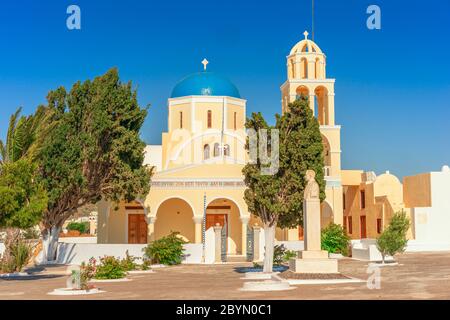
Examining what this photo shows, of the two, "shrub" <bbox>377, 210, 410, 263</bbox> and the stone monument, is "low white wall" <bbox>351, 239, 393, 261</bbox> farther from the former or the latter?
the stone monument

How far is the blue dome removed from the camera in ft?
128

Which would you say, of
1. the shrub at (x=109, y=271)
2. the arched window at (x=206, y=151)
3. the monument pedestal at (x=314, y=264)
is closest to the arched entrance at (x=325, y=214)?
the arched window at (x=206, y=151)

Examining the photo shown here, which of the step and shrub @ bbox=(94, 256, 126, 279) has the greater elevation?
shrub @ bbox=(94, 256, 126, 279)

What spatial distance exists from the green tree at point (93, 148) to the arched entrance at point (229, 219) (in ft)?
20.2

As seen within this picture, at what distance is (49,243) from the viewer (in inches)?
1148

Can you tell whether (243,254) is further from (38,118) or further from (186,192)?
(38,118)


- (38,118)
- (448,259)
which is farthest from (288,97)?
(38,118)

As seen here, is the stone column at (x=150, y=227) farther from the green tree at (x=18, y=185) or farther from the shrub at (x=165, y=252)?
the green tree at (x=18, y=185)

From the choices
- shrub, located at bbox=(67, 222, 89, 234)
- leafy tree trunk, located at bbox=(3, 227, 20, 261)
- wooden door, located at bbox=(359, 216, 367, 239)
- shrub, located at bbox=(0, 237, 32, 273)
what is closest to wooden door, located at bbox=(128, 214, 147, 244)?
leafy tree trunk, located at bbox=(3, 227, 20, 261)

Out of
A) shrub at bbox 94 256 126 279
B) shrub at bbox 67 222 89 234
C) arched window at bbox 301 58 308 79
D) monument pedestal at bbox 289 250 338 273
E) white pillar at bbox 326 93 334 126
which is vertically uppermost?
arched window at bbox 301 58 308 79

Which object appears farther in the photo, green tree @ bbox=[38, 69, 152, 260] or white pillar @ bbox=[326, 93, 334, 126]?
white pillar @ bbox=[326, 93, 334, 126]

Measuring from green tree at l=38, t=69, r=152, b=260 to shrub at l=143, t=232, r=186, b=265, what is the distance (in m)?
2.76

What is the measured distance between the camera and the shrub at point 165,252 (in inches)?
1087

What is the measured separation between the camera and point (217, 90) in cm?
3925
